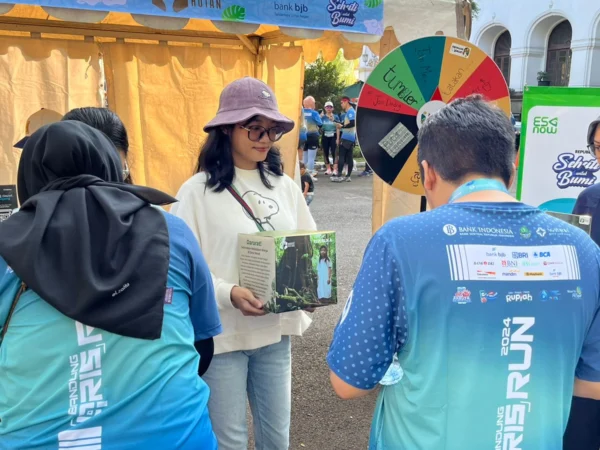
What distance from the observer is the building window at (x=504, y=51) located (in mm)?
28359

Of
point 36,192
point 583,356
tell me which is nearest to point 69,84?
point 36,192

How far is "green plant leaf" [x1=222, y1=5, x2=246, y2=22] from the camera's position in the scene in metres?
3.15

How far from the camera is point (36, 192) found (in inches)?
53.5

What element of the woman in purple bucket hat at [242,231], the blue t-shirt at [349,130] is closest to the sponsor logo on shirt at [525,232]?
the woman in purple bucket hat at [242,231]

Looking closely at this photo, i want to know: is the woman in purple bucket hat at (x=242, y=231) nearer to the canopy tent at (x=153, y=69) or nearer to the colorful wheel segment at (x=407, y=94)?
the colorful wheel segment at (x=407, y=94)

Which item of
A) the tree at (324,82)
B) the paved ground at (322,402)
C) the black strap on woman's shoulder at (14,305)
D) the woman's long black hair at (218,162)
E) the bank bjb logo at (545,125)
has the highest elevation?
the tree at (324,82)

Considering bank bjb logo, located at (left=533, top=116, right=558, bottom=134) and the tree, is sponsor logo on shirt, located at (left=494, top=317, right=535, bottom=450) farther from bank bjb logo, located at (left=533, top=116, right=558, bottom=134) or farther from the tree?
the tree

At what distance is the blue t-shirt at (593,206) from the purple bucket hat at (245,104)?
1.33 meters

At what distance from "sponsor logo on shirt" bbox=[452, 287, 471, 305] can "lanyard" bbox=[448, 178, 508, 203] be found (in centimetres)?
21

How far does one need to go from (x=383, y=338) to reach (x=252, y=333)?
3.11 ft

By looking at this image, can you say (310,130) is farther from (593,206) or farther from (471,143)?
(471,143)

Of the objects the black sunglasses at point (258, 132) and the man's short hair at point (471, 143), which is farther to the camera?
the black sunglasses at point (258, 132)

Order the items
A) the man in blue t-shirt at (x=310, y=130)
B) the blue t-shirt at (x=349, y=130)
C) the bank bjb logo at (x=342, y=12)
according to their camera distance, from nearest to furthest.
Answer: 1. the bank bjb logo at (x=342, y=12)
2. the blue t-shirt at (x=349, y=130)
3. the man in blue t-shirt at (x=310, y=130)

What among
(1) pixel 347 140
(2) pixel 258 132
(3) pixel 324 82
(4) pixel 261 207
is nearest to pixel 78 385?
(4) pixel 261 207
